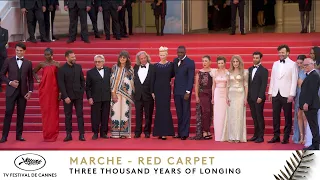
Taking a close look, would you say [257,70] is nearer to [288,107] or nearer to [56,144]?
[288,107]

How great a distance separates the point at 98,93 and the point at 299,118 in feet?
12.2

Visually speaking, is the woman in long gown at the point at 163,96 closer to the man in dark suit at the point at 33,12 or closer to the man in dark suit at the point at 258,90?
the man in dark suit at the point at 258,90

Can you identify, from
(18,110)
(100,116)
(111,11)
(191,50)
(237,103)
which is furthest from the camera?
(111,11)

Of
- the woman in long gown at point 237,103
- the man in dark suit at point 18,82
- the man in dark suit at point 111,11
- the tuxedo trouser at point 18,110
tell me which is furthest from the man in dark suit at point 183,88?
the man in dark suit at point 111,11

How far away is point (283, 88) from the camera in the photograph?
1450 cm

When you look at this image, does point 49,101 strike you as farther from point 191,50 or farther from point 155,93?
point 191,50

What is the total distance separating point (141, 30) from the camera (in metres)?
25.1

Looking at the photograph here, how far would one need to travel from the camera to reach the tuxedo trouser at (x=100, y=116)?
50.0 feet

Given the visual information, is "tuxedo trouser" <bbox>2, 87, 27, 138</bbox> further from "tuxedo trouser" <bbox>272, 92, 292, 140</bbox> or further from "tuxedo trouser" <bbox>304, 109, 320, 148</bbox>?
"tuxedo trouser" <bbox>304, 109, 320, 148</bbox>

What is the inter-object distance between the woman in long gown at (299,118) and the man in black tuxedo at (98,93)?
3477mm

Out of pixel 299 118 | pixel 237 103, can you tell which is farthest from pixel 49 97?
pixel 299 118

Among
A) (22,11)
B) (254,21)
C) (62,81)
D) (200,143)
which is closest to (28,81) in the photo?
(62,81)

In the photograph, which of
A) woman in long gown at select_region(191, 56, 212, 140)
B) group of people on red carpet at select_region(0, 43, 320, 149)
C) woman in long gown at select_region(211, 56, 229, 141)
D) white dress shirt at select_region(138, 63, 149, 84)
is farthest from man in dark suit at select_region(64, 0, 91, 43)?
woman in long gown at select_region(211, 56, 229, 141)

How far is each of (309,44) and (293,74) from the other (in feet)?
13.9
